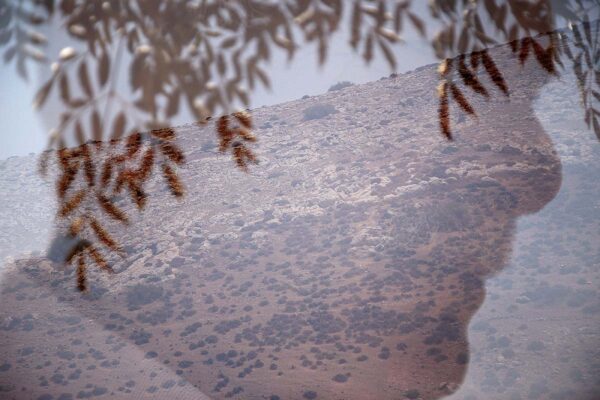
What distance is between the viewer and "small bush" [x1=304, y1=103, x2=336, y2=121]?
2817 centimetres

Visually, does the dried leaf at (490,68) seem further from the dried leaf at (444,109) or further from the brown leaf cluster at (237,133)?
the brown leaf cluster at (237,133)

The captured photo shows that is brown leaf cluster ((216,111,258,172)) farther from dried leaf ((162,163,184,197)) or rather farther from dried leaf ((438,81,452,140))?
dried leaf ((438,81,452,140))

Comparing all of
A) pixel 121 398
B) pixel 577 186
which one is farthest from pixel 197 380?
pixel 577 186

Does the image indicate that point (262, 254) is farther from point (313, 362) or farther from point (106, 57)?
point (106, 57)

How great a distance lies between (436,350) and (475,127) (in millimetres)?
16958

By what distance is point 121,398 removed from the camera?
12469 mm

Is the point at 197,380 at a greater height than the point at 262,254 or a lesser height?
lesser
